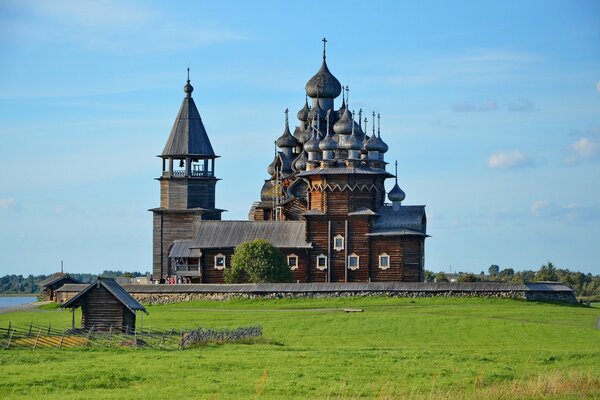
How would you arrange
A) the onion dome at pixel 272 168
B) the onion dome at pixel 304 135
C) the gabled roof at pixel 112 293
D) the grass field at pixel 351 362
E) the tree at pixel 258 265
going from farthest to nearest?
the onion dome at pixel 272 168 < the onion dome at pixel 304 135 < the tree at pixel 258 265 < the gabled roof at pixel 112 293 < the grass field at pixel 351 362

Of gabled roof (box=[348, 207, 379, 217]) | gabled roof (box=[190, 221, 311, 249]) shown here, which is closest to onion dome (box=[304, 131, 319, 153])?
gabled roof (box=[190, 221, 311, 249])

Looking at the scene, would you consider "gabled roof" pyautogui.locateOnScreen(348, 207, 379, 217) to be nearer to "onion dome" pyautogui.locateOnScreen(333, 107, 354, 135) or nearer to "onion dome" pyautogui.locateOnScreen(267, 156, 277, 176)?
"onion dome" pyautogui.locateOnScreen(333, 107, 354, 135)

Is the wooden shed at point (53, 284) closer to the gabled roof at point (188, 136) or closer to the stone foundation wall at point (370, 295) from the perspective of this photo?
the gabled roof at point (188, 136)

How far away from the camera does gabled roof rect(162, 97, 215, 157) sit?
281 ft

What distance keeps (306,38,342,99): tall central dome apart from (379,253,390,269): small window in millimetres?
14940

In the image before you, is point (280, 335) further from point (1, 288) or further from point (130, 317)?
point (1, 288)

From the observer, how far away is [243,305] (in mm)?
66250

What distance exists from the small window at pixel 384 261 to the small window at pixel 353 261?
131cm

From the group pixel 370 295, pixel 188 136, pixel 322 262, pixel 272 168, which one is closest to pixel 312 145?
pixel 322 262

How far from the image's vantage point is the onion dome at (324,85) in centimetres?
8719

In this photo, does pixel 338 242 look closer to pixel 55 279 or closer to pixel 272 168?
pixel 272 168

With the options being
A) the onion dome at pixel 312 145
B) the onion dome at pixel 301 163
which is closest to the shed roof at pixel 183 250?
the onion dome at pixel 301 163

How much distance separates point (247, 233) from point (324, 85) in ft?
42.3

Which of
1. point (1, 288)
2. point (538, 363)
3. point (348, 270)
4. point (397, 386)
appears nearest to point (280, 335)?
point (538, 363)
